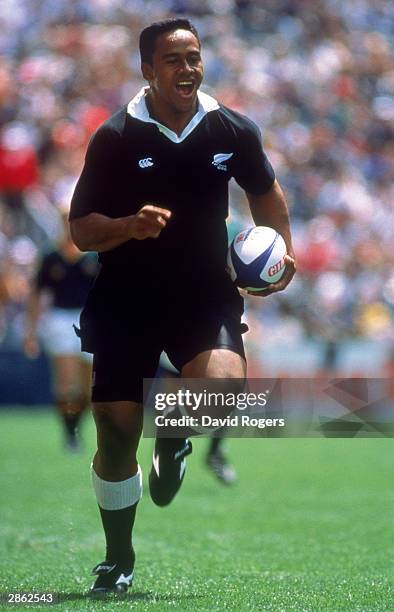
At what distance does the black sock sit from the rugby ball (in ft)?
3.52

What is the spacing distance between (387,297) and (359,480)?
6482 millimetres

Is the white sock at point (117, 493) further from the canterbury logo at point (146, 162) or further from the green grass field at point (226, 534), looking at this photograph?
the canterbury logo at point (146, 162)

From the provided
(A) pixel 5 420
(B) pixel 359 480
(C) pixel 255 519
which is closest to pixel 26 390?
(A) pixel 5 420

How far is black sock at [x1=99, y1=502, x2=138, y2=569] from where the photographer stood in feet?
16.9

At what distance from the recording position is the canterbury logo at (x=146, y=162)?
194 inches

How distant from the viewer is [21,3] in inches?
640

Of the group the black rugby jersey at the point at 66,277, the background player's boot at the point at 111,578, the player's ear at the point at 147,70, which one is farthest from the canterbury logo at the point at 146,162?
the black rugby jersey at the point at 66,277

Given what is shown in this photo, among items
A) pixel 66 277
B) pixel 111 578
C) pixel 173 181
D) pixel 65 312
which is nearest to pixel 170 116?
pixel 173 181

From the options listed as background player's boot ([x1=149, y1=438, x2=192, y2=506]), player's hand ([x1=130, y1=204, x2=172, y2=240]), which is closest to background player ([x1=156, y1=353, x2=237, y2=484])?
background player's boot ([x1=149, y1=438, x2=192, y2=506])

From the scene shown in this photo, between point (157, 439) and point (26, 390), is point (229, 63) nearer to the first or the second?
point (26, 390)

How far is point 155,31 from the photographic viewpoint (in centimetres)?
490

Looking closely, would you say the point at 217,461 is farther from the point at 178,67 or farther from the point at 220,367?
the point at 178,67

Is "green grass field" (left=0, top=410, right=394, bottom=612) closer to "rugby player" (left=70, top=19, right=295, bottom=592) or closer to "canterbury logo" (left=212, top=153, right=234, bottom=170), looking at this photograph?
"rugby player" (left=70, top=19, right=295, bottom=592)

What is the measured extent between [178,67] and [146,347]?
1.14m
